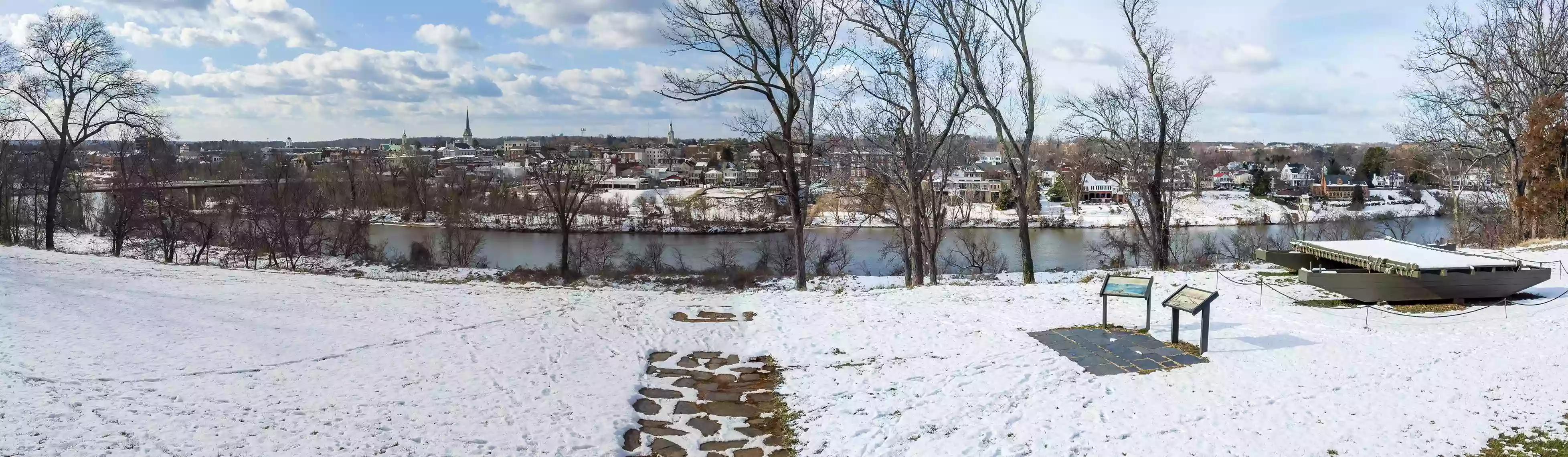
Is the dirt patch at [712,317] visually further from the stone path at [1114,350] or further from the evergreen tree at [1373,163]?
the evergreen tree at [1373,163]

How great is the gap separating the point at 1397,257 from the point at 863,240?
29.3 meters

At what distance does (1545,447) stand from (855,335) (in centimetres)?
577

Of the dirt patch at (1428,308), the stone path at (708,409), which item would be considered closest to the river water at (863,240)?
the dirt patch at (1428,308)

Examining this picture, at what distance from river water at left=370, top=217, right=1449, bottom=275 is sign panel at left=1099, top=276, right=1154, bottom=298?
16313 mm

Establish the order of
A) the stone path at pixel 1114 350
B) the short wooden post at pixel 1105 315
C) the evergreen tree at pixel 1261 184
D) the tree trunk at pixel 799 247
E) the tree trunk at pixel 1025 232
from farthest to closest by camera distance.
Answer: the evergreen tree at pixel 1261 184, the tree trunk at pixel 1025 232, the tree trunk at pixel 799 247, the short wooden post at pixel 1105 315, the stone path at pixel 1114 350

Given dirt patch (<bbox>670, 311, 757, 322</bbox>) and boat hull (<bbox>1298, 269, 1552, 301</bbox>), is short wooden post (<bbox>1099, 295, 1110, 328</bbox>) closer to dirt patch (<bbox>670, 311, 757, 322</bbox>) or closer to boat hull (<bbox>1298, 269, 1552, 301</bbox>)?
boat hull (<bbox>1298, 269, 1552, 301</bbox>)

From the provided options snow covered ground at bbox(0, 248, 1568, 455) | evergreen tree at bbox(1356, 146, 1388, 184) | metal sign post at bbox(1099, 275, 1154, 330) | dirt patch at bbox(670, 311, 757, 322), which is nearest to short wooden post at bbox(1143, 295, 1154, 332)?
metal sign post at bbox(1099, 275, 1154, 330)

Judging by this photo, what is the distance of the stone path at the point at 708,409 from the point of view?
603cm

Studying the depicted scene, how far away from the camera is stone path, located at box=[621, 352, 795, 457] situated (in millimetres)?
6027

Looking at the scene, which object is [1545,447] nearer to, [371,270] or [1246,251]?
[371,270]

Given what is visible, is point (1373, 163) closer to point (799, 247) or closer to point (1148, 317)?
point (799, 247)

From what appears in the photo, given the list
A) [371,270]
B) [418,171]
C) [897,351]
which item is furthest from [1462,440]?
[418,171]

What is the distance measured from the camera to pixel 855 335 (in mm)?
9031

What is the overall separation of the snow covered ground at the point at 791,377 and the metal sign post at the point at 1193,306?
29cm
